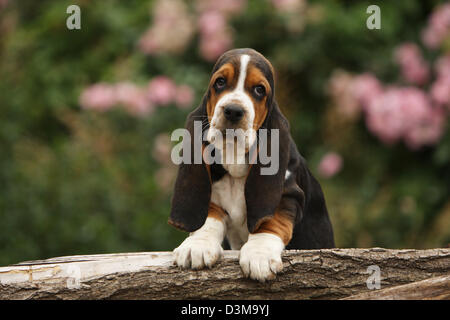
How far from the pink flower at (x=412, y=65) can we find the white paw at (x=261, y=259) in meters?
4.59

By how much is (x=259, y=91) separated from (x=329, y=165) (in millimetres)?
3804

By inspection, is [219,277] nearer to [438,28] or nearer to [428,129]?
[428,129]

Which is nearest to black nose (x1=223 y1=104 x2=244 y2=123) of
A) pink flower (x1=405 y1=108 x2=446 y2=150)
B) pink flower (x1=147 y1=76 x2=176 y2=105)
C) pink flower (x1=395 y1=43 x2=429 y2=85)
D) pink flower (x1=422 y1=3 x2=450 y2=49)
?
pink flower (x1=147 y1=76 x2=176 y2=105)

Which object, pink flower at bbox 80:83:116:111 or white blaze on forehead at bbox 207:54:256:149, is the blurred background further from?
white blaze on forehead at bbox 207:54:256:149

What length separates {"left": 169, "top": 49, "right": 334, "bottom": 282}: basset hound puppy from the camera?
10.3 feet

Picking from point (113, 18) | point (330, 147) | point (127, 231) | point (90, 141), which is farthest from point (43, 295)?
point (113, 18)

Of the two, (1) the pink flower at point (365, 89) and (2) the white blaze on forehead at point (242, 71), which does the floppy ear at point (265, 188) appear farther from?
(1) the pink flower at point (365, 89)

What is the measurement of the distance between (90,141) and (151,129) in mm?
704

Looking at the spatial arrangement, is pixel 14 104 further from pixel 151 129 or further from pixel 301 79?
pixel 301 79

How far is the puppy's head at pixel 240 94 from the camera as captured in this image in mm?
3070

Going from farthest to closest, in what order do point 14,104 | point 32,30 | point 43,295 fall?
point 32,30
point 14,104
point 43,295

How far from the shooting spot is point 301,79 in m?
7.59

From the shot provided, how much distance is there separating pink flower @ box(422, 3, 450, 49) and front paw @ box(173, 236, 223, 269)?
192 inches

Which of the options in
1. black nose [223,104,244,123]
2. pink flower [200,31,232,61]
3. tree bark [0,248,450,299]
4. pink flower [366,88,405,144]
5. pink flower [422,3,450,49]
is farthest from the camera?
pink flower [200,31,232,61]
